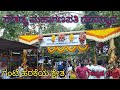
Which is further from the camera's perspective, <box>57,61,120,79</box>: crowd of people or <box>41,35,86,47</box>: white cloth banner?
<box>41,35,86,47</box>: white cloth banner

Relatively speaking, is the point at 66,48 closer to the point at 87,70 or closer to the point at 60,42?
the point at 60,42

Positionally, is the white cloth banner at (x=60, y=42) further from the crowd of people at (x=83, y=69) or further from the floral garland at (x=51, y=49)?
the crowd of people at (x=83, y=69)

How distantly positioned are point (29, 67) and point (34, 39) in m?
0.75

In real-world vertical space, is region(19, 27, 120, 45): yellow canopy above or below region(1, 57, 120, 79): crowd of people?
above

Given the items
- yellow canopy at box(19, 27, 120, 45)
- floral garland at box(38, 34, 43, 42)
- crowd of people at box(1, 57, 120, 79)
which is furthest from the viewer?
floral garland at box(38, 34, 43, 42)

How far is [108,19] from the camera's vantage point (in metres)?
15.9

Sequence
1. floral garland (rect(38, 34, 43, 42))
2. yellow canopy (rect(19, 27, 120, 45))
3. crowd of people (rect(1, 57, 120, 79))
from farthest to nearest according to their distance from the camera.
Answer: floral garland (rect(38, 34, 43, 42)) < yellow canopy (rect(19, 27, 120, 45)) < crowd of people (rect(1, 57, 120, 79))

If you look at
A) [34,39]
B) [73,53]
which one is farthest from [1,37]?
[73,53]

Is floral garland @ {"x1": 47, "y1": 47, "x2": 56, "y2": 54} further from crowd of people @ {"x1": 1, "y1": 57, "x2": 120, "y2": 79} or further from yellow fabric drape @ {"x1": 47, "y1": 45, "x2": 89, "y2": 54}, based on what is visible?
crowd of people @ {"x1": 1, "y1": 57, "x2": 120, "y2": 79}

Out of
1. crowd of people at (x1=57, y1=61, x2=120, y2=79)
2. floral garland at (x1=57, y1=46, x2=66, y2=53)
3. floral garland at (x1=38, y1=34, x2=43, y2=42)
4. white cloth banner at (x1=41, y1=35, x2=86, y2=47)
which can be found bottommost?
crowd of people at (x1=57, y1=61, x2=120, y2=79)

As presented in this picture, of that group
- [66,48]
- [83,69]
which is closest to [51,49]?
[66,48]

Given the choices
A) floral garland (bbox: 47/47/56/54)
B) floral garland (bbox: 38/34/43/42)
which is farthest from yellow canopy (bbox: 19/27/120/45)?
floral garland (bbox: 47/47/56/54)

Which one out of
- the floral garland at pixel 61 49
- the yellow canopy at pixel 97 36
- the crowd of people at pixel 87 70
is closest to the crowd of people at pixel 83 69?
the crowd of people at pixel 87 70
